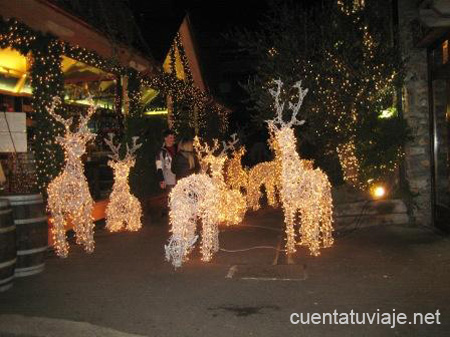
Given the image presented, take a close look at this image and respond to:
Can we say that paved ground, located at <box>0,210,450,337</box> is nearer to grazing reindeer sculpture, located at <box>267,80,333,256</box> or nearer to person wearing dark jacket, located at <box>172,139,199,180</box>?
grazing reindeer sculpture, located at <box>267,80,333,256</box>

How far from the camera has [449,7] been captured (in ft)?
20.5

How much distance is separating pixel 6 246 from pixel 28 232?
0.72 metres

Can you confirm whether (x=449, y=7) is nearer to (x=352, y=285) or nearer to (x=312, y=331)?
(x=352, y=285)

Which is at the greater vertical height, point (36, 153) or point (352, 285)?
point (36, 153)

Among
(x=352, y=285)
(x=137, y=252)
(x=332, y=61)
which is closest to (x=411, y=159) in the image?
(x=332, y=61)

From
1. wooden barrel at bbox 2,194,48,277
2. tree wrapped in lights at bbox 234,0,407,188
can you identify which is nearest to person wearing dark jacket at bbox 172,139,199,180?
tree wrapped in lights at bbox 234,0,407,188

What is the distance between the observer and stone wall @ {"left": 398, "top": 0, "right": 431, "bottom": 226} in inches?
345

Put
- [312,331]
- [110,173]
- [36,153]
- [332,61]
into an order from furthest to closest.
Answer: [110,173]
[332,61]
[36,153]
[312,331]

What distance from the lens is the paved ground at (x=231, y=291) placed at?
14.1 feet

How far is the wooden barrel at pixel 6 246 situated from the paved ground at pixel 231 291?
0.55ft

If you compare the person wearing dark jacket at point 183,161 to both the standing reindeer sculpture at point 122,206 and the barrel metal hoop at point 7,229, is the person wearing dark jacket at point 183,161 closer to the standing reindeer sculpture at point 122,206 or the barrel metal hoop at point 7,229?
the standing reindeer sculpture at point 122,206

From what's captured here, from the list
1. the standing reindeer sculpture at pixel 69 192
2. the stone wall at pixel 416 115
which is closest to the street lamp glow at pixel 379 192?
the stone wall at pixel 416 115

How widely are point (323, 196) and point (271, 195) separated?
5579 millimetres

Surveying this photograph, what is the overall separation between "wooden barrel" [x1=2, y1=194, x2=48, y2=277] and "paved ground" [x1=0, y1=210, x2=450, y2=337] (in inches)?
6.8
